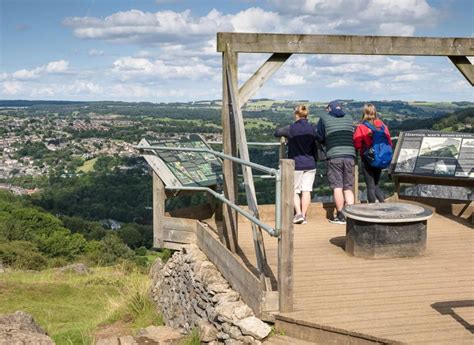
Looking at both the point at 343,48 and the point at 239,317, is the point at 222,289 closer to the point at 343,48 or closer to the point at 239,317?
the point at 239,317

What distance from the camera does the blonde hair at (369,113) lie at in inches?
313

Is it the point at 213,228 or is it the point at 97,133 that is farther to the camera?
the point at 97,133

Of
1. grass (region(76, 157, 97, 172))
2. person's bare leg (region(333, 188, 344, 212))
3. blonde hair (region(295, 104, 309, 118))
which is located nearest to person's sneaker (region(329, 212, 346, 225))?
person's bare leg (region(333, 188, 344, 212))

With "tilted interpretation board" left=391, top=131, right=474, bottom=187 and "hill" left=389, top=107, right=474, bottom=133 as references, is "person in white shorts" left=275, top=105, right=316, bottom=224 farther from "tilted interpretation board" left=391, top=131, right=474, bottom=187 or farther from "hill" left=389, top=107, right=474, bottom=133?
"hill" left=389, top=107, right=474, bottom=133

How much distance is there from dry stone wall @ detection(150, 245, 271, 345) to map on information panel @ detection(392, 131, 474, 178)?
144 inches

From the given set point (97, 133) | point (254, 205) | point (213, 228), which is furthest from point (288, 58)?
point (97, 133)

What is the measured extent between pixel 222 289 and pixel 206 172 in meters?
2.91

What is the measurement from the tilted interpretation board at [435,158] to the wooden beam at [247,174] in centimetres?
389

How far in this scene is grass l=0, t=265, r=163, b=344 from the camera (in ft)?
30.8

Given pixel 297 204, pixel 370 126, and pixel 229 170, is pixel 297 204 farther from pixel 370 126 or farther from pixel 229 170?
pixel 229 170

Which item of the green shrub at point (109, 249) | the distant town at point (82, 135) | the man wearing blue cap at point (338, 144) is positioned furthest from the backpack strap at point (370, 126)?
the distant town at point (82, 135)

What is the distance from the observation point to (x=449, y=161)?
9.16m

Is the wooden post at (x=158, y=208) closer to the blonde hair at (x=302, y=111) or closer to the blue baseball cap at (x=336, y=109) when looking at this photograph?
the blonde hair at (x=302, y=111)

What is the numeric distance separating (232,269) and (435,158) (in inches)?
179
